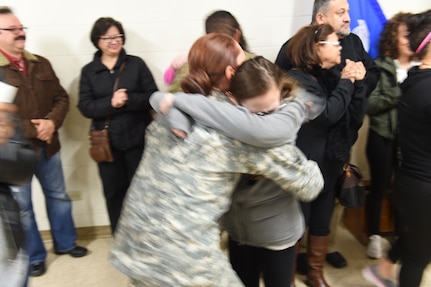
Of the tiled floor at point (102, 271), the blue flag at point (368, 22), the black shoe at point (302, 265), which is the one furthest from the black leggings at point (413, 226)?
the blue flag at point (368, 22)

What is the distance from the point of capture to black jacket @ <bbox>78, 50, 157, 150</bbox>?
7.93 ft

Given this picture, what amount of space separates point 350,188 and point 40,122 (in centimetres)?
169

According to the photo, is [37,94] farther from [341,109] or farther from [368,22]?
[368,22]

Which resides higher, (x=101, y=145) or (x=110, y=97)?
(x=110, y=97)

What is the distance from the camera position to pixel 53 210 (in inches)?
103

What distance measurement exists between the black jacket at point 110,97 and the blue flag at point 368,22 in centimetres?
132

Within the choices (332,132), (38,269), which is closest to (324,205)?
(332,132)

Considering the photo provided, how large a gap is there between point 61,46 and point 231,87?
5.48ft

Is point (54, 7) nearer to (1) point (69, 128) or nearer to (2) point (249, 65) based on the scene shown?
(1) point (69, 128)

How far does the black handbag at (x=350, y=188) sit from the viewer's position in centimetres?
214

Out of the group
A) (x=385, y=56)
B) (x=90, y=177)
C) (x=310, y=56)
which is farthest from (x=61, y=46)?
(x=385, y=56)

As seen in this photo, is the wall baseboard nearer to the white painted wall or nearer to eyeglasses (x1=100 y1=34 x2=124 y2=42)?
the white painted wall

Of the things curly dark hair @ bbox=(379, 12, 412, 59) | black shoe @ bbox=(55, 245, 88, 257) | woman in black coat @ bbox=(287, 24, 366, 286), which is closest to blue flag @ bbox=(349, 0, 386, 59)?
curly dark hair @ bbox=(379, 12, 412, 59)

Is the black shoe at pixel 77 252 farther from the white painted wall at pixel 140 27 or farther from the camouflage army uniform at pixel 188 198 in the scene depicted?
the camouflage army uniform at pixel 188 198
